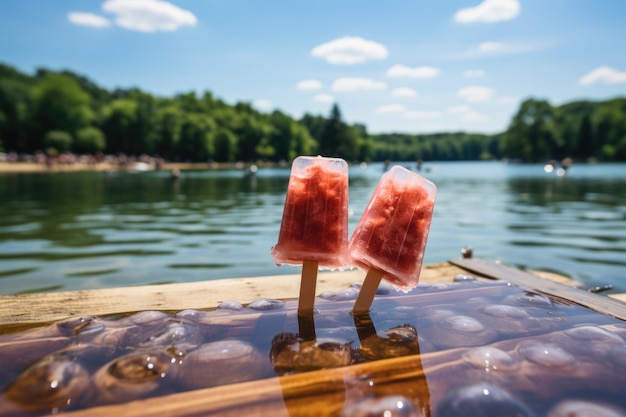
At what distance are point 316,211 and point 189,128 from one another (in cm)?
9661

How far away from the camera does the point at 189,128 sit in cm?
9294

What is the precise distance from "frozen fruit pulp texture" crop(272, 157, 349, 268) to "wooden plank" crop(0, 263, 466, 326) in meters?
1.02

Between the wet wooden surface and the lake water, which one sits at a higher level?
the wet wooden surface

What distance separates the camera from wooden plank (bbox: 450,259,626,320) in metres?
2.64

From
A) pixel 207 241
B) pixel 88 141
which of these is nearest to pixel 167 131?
pixel 88 141

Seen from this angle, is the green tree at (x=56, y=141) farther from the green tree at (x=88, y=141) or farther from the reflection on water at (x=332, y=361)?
the reflection on water at (x=332, y=361)

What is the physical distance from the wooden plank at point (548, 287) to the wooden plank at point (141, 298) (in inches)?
49.2

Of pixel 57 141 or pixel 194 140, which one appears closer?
pixel 57 141

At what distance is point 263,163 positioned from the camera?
11356 cm

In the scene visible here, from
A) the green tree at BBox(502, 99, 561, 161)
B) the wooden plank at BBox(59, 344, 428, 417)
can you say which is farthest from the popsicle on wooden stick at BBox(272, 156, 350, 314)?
the green tree at BBox(502, 99, 561, 161)

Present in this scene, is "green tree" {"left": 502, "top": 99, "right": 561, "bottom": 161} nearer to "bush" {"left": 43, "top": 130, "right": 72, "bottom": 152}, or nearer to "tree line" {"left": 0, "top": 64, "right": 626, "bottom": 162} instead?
"tree line" {"left": 0, "top": 64, "right": 626, "bottom": 162}

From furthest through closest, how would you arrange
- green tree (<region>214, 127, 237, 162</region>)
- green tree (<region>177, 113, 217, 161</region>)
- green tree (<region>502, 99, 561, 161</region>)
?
green tree (<region>502, 99, 561, 161</region>), green tree (<region>214, 127, 237, 162</region>), green tree (<region>177, 113, 217, 161</region>)

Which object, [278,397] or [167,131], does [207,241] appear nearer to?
[278,397]

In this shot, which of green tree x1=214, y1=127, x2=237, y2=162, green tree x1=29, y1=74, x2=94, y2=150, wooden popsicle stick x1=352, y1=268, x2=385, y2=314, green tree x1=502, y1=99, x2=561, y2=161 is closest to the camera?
wooden popsicle stick x1=352, y1=268, x2=385, y2=314
